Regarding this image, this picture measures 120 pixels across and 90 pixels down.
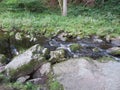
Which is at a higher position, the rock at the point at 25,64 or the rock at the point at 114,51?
the rock at the point at 25,64

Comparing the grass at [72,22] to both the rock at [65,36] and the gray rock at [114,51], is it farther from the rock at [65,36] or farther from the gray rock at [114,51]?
the gray rock at [114,51]

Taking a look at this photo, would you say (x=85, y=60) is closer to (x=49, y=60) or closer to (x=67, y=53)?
(x=49, y=60)

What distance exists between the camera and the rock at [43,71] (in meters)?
6.55

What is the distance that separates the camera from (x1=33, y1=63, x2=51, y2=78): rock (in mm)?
6547

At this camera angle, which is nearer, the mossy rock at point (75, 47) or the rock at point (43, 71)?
the rock at point (43, 71)

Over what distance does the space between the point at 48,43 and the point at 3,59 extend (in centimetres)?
275

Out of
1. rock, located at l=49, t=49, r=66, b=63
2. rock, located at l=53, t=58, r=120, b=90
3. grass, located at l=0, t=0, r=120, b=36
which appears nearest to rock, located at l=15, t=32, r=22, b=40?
grass, located at l=0, t=0, r=120, b=36

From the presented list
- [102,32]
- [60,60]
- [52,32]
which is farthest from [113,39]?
[60,60]

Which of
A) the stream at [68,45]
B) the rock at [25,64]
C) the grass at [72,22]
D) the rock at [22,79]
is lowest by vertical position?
the stream at [68,45]

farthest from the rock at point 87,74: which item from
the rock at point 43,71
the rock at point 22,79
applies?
the rock at point 22,79

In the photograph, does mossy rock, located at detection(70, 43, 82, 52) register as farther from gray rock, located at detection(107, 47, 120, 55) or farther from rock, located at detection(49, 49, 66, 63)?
rock, located at detection(49, 49, 66, 63)

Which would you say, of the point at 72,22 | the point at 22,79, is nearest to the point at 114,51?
the point at 22,79

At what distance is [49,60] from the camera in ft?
23.6

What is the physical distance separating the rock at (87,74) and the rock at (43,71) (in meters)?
0.16
